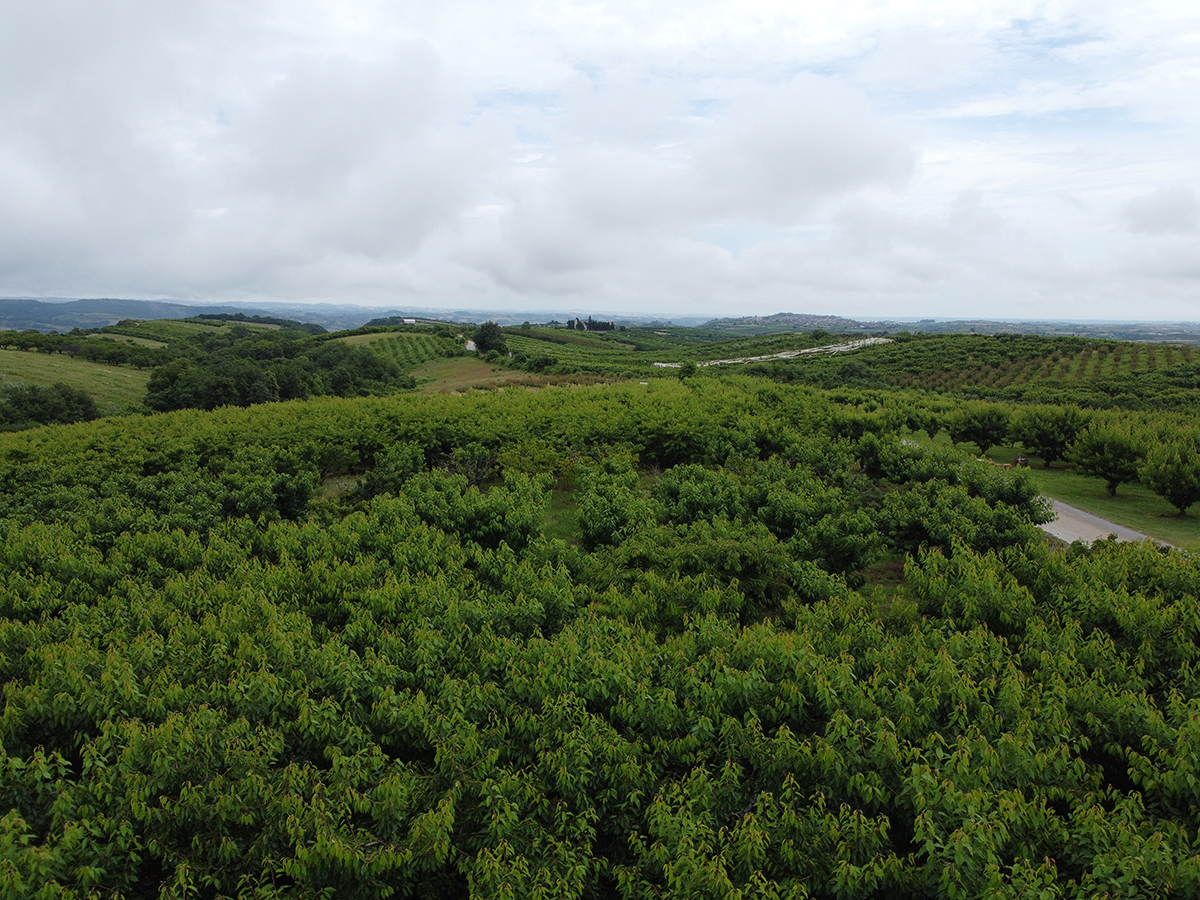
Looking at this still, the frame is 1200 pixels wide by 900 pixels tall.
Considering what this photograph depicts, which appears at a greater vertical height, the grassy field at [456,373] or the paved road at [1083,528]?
the grassy field at [456,373]

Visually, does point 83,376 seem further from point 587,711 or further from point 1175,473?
point 1175,473

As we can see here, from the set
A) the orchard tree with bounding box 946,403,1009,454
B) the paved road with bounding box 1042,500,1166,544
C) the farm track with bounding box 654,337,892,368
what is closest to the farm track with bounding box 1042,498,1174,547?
the paved road with bounding box 1042,500,1166,544

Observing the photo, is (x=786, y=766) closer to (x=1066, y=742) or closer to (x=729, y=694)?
(x=729, y=694)

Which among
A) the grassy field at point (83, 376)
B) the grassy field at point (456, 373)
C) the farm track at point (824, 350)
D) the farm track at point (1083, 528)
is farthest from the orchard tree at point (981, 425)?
the farm track at point (824, 350)

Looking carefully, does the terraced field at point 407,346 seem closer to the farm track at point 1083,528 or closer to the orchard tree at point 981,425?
the orchard tree at point 981,425

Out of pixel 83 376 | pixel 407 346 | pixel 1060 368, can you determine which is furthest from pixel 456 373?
pixel 1060 368
